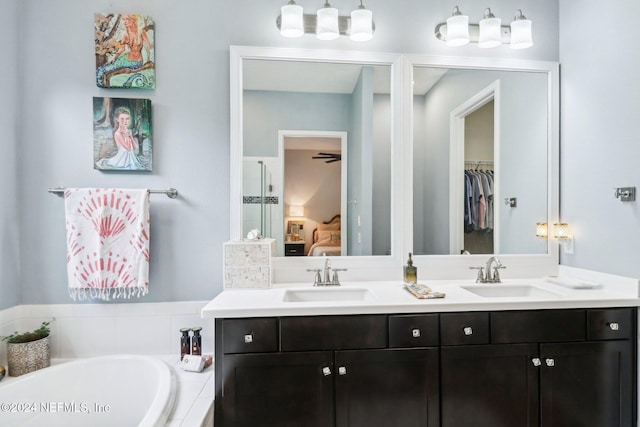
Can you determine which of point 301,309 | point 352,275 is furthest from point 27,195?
point 352,275

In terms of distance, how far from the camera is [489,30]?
1.85 meters

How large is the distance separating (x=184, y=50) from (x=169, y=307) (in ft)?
4.88

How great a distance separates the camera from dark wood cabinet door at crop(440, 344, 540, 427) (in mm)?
1449

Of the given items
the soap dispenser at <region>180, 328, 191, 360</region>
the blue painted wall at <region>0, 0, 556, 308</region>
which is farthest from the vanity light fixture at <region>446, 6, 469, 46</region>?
the soap dispenser at <region>180, 328, 191, 360</region>

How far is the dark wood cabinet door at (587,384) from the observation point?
1.49m

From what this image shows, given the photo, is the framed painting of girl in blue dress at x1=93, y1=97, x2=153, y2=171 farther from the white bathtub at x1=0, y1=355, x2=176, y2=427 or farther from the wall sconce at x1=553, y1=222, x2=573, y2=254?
the wall sconce at x1=553, y1=222, x2=573, y2=254

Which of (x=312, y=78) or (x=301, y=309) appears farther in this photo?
(x=312, y=78)

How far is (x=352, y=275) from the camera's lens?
1.90 metres

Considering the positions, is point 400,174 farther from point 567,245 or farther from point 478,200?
point 567,245

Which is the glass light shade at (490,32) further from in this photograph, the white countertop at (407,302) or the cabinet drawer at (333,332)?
the cabinet drawer at (333,332)

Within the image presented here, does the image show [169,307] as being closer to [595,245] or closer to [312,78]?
[312,78]

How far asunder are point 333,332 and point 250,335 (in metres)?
0.37

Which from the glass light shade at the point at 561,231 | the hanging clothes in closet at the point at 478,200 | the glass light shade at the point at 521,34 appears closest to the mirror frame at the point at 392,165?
the hanging clothes in closet at the point at 478,200

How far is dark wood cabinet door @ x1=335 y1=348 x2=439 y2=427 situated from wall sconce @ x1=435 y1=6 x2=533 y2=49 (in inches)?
68.7
